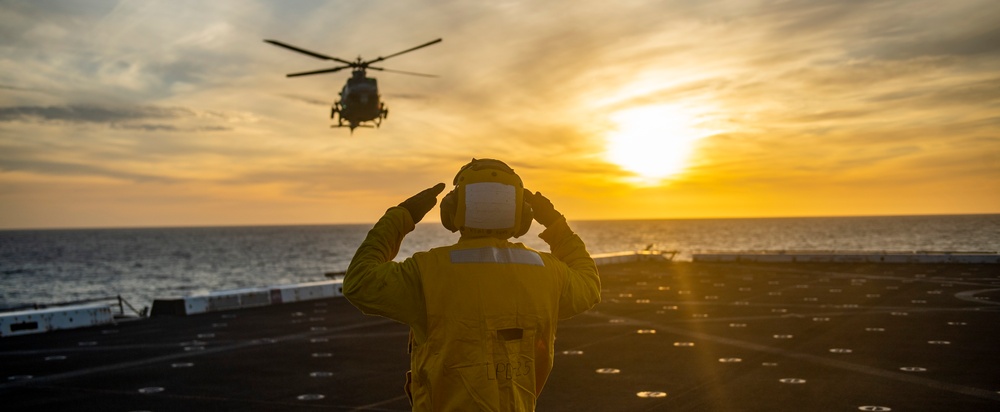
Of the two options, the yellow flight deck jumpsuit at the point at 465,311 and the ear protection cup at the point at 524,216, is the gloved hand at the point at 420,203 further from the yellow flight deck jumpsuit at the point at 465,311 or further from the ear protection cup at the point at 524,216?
the ear protection cup at the point at 524,216

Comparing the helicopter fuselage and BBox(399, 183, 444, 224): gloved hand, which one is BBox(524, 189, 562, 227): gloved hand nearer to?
BBox(399, 183, 444, 224): gloved hand

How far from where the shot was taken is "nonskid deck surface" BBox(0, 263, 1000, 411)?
11586 millimetres

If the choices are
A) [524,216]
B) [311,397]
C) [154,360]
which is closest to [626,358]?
[311,397]

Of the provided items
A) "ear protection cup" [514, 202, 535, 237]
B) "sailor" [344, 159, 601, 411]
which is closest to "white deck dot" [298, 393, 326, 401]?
"sailor" [344, 159, 601, 411]

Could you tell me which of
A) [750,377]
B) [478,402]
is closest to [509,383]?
A: [478,402]

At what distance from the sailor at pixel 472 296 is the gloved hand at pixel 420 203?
0.35 ft

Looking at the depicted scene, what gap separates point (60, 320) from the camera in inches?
852

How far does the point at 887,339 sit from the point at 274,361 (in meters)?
12.8

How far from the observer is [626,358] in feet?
48.2

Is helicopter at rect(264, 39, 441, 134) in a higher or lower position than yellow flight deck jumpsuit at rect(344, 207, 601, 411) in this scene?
higher

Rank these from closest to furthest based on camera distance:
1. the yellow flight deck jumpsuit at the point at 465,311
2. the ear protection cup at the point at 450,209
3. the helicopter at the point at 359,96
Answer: the yellow flight deck jumpsuit at the point at 465,311
the ear protection cup at the point at 450,209
the helicopter at the point at 359,96

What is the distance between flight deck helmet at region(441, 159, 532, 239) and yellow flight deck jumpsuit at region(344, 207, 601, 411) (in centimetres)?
9

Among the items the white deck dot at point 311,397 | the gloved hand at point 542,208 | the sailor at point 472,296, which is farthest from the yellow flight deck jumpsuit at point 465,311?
the white deck dot at point 311,397

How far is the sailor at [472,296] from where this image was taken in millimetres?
4223
